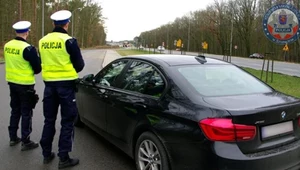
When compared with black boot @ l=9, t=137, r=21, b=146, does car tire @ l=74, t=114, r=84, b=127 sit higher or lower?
higher

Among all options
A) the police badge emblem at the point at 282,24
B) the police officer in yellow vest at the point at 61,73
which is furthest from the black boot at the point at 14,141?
the police badge emblem at the point at 282,24

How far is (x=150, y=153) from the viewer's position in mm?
3312

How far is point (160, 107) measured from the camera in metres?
3.19

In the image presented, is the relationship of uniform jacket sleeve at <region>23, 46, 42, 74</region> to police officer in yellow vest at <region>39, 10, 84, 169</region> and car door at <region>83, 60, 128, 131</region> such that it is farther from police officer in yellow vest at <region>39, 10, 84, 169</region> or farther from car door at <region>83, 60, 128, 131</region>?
car door at <region>83, 60, 128, 131</region>

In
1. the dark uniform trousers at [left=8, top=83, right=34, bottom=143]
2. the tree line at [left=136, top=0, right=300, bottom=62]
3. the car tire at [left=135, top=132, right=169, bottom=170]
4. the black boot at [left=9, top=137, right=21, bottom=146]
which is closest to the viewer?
the car tire at [left=135, top=132, right=169, bottom=170]

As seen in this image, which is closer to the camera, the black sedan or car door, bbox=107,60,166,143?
the black sedan

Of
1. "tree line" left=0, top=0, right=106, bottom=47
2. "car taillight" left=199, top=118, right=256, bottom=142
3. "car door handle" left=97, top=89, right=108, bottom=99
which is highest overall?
"tree line" left=0, top=0, right=106, bottom=47

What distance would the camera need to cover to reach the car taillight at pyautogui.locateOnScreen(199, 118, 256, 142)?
268cm

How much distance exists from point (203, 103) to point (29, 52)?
2619 millimetres

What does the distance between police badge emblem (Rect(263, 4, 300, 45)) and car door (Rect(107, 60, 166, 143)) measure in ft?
23.3

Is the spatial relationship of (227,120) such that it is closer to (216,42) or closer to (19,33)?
(19,33)

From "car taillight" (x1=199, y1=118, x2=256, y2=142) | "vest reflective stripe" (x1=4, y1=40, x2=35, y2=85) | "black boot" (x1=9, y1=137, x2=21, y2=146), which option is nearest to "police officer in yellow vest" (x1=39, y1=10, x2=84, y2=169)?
"vest reflective stripe" (x1=4, y1=40, x2=35, y2=85)

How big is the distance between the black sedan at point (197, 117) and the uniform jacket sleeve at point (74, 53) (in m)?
0.62

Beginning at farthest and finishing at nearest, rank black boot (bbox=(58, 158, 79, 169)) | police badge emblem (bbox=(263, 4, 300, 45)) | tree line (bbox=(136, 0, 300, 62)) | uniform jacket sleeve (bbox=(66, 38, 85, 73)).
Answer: tree line (bbox=(136, 0, 300, 62)), police badge emblem (bbox=(263, 4, 300, 45)), black boot (bbox=(58, 158, 79, 169)), uniform jacket sleeve (bbox=(66, 38, 85, 73))
